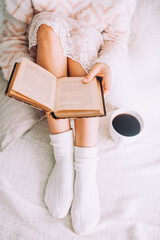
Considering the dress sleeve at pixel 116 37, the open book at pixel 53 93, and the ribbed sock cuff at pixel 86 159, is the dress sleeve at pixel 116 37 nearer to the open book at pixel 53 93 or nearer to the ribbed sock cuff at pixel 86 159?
the open book at pixel 53 93

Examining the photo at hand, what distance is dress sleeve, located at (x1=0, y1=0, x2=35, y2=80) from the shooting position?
0.56 metres

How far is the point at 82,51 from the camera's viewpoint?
53cm

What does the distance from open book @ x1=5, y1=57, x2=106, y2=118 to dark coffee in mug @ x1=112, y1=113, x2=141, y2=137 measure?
17 centimetres

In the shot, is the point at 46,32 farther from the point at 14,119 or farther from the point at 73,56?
the point at 14,119

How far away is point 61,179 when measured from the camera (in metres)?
0.58

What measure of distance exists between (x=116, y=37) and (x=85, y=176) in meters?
0.50

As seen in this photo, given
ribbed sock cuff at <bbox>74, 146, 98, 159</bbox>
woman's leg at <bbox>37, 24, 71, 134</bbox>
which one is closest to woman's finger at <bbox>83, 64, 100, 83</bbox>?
woman's leg at <bbox>37, 24, 71, 134</bbox>

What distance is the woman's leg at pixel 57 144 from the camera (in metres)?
0.51

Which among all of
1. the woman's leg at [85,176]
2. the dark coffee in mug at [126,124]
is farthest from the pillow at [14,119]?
the dark coffee in mug at [126,124]

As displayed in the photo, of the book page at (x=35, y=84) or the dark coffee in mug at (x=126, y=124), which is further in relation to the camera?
the dark coffee in mug at (x=126, y=124)

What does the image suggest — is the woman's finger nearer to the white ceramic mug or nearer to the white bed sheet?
the white ceramic mug

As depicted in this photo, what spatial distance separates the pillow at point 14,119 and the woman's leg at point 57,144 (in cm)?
11

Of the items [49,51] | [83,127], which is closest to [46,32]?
[49,51]

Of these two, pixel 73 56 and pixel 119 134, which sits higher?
pixel 73 56
